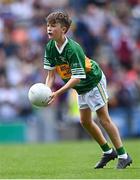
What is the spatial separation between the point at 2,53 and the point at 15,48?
2.13 feet

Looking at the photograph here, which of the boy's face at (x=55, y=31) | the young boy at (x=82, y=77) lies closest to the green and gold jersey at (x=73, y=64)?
the young boy at (x=82, y=77)

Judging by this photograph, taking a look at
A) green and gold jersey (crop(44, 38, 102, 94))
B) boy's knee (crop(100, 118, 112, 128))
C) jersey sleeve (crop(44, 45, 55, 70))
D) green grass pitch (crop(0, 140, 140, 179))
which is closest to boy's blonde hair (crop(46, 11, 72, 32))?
green and gold jersey (crop(44, 38, 102, 94))

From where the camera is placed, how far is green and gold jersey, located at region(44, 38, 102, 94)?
32.1 ft

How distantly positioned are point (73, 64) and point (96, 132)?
1.13 m

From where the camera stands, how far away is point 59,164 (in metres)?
11.3

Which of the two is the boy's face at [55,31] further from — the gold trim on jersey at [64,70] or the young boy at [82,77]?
the gold trim on jersey at [64,70]

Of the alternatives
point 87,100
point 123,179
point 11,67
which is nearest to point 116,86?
point 11,67

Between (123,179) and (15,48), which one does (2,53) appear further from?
(123,179)

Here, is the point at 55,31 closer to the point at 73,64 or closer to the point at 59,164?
the point at 73,64

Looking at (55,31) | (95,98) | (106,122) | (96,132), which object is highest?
(55,31)

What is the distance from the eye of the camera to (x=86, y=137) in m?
19.8

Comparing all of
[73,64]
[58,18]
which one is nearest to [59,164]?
[73,64]

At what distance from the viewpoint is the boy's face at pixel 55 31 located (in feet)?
32.4

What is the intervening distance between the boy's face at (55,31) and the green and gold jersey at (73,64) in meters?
0.12
